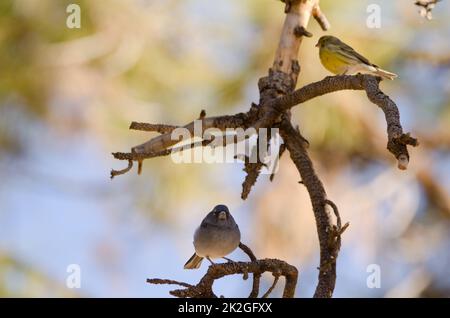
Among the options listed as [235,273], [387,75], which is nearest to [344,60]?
[387,75]

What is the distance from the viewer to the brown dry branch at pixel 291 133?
202cm

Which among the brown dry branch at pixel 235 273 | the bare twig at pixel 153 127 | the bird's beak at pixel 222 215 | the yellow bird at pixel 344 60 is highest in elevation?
the yellow bird at pixel 344 60

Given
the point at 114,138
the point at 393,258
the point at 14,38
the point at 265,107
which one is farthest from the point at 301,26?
the point at 393,258

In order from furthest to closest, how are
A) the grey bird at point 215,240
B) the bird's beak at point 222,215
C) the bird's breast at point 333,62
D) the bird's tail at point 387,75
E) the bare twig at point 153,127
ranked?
the bird's breast at point 333,62 < the bird's tail at point 387,75 < the bird's beak at point 222,215 < the grey bird at point 215,240 < the bare twig at point 153,127

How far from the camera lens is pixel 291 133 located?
8.31ft

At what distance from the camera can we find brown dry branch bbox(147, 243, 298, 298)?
199cm

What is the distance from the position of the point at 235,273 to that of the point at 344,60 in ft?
6.67

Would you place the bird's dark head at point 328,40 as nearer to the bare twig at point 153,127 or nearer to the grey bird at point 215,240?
the grey bird at point 215,240

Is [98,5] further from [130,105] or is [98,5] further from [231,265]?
[231,265]

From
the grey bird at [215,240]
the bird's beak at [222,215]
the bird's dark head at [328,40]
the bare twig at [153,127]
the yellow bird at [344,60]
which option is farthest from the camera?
the bird's dark head at [328,40]

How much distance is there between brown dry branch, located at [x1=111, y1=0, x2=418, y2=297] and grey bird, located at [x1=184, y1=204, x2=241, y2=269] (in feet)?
1.47

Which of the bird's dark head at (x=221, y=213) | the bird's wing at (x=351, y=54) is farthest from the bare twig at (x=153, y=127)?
the bird's wing at (x=351, y=54)

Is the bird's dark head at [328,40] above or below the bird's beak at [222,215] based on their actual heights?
above

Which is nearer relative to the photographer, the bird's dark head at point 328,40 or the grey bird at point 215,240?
the grey bird at point 215,240
